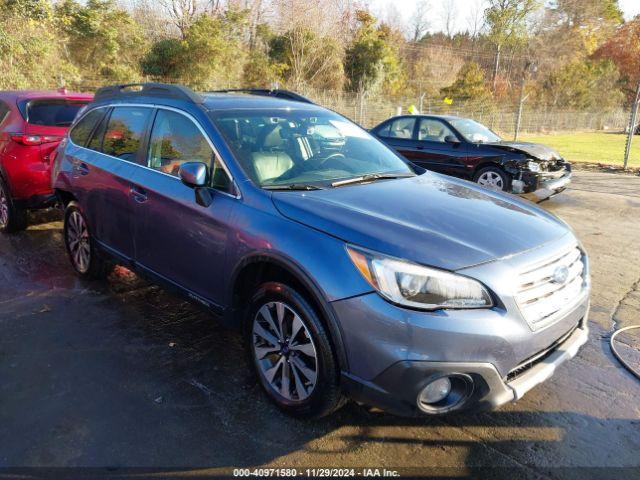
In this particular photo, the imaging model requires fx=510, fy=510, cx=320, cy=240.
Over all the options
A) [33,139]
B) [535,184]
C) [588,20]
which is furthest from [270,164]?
[588,20]

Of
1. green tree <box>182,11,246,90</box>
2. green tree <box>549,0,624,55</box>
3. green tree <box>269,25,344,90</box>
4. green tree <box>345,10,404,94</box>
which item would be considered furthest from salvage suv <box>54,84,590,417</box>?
green tree <box>549,0,624,55</box>

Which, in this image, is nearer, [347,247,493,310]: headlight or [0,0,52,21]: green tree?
[347,247,493,310]: headlight

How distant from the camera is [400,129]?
33.2ft

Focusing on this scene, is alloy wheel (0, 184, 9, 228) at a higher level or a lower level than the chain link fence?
lower

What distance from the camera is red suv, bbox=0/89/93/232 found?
607cm

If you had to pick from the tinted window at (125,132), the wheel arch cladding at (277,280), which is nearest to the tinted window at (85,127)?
the tinted window at (125,132)

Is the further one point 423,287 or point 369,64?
point 369,64

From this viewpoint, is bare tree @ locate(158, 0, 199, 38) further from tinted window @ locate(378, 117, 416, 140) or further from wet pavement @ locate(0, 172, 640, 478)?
wet pavement @ locate(0, 172, 640, 478)

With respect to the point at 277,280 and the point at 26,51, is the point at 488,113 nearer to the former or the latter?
the point at 26,51

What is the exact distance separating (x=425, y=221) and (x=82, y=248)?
3.57m

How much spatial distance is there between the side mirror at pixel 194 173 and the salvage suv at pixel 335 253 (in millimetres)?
13

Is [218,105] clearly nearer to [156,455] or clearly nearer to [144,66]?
[156,455]

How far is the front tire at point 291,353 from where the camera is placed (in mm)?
2568

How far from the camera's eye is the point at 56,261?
557 cm
